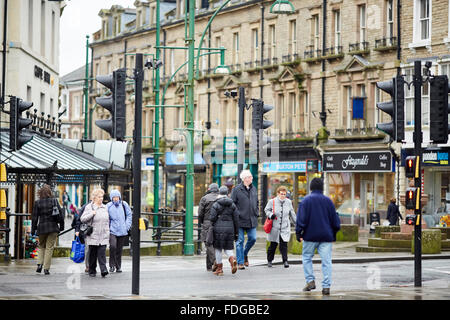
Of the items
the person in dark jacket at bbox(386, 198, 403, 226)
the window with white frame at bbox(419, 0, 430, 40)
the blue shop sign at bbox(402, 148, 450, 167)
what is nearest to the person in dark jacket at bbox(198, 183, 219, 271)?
the person in dark jacket at bbox(386, 198, 403, 226)

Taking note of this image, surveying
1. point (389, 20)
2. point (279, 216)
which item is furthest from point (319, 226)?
point (389, 20)

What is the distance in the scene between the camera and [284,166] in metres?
54.3

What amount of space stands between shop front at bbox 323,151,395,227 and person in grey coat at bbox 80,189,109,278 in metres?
27.6

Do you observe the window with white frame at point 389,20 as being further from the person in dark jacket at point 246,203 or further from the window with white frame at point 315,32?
the person in dark jacket at point 246,203

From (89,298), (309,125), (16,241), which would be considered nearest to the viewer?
(89,298)

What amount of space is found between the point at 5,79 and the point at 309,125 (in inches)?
966

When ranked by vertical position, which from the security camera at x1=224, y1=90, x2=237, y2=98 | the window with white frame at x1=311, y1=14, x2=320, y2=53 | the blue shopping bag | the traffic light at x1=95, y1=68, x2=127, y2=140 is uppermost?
the window with white frame at x1=311, y1=14, x2=320, y2=53

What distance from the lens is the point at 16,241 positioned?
85.5 feet

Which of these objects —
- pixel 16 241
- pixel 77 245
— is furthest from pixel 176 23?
pixel 77 245

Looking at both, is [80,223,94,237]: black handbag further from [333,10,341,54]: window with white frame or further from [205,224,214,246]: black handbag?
[333,10,341,54]: window with white frame

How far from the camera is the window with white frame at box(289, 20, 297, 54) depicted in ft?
178

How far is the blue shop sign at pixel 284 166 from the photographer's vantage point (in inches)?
2086
